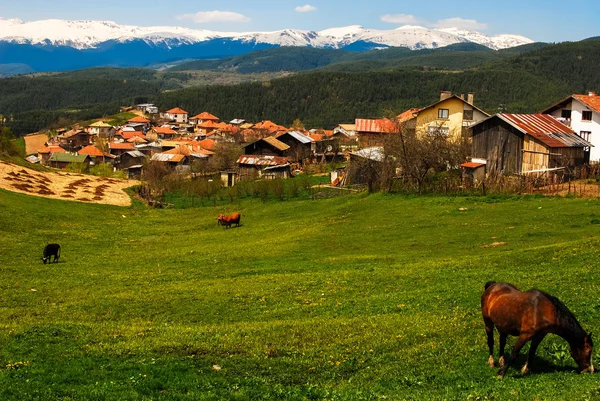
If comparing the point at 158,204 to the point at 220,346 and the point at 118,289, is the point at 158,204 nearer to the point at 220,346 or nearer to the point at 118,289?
the point at 118,289

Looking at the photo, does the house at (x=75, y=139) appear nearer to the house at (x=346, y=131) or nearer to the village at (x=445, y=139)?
the village at (x=445, y=139)

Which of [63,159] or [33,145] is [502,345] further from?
[33,145]

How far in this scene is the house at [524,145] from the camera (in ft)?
171

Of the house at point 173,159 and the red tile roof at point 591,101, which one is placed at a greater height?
the red tile roof at point 591,101

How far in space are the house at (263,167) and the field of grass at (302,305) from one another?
169ft

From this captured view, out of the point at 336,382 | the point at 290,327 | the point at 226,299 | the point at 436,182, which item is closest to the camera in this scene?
the point at 336,382

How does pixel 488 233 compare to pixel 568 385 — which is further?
pixel 488 233

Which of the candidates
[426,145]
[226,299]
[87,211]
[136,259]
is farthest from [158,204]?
[226,299]

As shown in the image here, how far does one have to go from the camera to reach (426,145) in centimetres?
5478

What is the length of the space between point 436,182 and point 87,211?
104 ft

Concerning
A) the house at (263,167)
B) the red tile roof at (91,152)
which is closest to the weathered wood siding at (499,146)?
the house at (263,167)

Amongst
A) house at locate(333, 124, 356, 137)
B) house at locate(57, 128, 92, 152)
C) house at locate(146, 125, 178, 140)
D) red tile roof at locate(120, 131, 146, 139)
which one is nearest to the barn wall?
house at locate(333, 124, 356, 137)

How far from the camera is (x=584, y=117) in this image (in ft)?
203

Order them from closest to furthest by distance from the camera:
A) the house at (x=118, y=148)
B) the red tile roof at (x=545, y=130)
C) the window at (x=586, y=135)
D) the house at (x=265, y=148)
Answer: the red tile roof at (x=545, y=130) → the window at (x=586, y=135) → the house at (x=265, y=148) → the house at (x=118, y=148)
